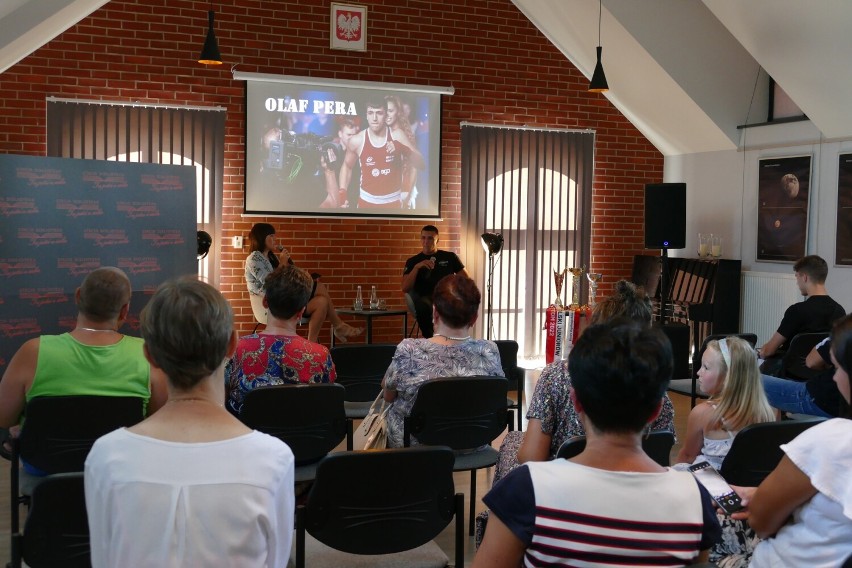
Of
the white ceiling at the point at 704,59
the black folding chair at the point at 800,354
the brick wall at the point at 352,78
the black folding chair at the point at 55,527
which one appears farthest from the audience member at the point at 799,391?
the brick wall at the point at 352,78

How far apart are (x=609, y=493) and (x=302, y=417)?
2.28 metres

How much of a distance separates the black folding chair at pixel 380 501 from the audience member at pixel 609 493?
1.10 m

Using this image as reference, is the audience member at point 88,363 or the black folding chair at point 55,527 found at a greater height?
the audience member at point 88,363

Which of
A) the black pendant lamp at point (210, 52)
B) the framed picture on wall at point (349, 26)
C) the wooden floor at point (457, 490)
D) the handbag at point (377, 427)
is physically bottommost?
the wooden floor at point (457, 490)

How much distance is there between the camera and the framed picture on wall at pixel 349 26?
856cm

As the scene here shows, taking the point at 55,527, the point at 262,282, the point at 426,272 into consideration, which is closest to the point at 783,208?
the point at 426,272

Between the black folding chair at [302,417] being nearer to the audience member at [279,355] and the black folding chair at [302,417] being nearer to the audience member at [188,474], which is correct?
the audience member at [279,355]

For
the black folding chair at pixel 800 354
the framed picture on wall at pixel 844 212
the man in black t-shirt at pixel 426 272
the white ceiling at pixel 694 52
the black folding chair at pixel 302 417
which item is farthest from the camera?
the man in black t-shirt at pixel 426 272

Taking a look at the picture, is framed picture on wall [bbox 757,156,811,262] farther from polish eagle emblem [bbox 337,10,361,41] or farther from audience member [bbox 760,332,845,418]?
polish eagle emblem [bbox 337,10,361,41]

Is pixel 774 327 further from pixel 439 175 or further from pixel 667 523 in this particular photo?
pixel 667 523

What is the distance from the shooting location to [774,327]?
847 centimetres

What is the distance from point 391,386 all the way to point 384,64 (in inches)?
220

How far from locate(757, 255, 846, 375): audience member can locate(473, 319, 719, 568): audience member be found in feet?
15.9

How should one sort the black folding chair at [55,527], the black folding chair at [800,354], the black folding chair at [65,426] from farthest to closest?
1. the black folding chair at [800,354]
2. the black folding chair at [65,426]
3. the black folding chair at [55,527]
